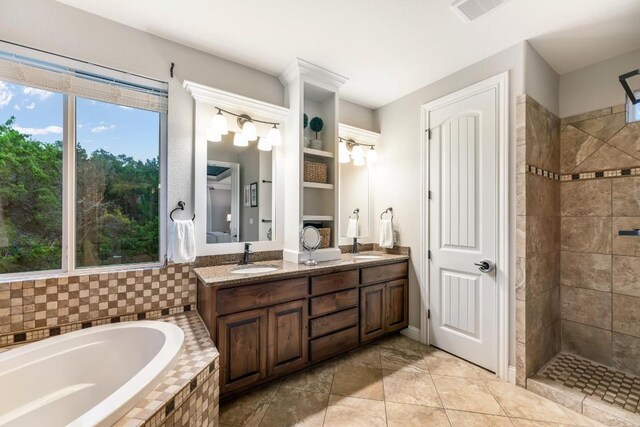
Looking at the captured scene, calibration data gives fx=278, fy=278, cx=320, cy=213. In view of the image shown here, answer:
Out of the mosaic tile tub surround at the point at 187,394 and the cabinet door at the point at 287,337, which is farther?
the cabinet door at the point at 287,337

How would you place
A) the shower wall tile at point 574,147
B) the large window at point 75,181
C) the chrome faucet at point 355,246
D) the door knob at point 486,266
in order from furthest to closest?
the chrome faucet at point 355,246 → the shower wall tile at point 574,147 → the door knob at point 486,266 → the large window at point 75,181

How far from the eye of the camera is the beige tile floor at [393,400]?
1716 millimetres

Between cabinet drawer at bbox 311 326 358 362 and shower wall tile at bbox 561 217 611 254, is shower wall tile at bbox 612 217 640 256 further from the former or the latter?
cabinet drawer at bbox 311 326 358 362

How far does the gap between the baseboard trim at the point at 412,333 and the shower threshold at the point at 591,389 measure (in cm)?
95

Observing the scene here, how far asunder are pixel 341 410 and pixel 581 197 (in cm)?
262

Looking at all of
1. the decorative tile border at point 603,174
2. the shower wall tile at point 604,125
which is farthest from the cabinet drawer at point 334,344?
the shower wall tile at point 604,125

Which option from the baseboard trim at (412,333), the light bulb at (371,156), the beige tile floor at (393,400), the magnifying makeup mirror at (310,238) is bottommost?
the beige tile floor at (393,400)

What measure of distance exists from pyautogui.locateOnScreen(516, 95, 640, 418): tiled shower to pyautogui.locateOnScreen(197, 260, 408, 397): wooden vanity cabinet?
113 cm

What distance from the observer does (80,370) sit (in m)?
1.56

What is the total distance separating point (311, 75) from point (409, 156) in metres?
1.29

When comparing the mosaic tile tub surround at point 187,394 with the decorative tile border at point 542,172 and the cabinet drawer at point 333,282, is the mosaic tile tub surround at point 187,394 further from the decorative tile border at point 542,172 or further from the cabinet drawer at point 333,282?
the decorative tile border at point 542,172

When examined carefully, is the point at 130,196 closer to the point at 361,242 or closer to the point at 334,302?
the point at 334,302

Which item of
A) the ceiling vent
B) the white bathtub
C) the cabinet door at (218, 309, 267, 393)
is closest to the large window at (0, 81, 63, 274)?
the white bathtub

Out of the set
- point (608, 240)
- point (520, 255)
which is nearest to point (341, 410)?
point (520, 255)
